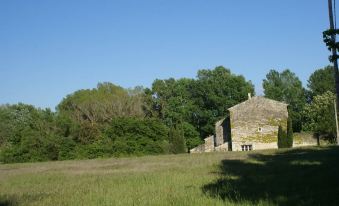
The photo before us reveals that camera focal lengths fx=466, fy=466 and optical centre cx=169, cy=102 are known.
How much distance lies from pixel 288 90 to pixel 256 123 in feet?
115

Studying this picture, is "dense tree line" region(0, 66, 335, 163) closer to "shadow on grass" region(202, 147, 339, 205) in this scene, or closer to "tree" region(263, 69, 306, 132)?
"tree" region(263, 69, 306, 132)

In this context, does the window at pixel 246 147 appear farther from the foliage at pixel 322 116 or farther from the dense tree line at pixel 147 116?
the foliage at pixel 322 116

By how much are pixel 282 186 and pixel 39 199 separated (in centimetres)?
708

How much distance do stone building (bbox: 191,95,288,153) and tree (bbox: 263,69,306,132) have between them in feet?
80.0

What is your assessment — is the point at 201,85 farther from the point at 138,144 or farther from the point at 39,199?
the point at 39,199

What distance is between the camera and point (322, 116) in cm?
6031

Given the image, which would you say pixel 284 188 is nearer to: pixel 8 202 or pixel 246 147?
pixel 8 202

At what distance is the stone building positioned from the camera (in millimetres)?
51062

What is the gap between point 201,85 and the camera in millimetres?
77938

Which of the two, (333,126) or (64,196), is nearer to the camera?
(64,196)

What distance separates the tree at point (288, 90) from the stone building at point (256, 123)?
24.4m

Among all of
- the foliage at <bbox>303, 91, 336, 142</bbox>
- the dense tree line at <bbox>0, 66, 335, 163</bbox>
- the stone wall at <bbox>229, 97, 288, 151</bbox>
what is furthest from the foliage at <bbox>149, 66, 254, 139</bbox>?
the stone wall at <bbox>229, 97, 288, 151</bbox>

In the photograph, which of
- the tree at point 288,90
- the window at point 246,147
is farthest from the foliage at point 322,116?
the window at point 246,147

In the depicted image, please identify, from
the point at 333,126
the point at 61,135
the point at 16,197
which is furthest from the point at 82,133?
the point at 16,197
